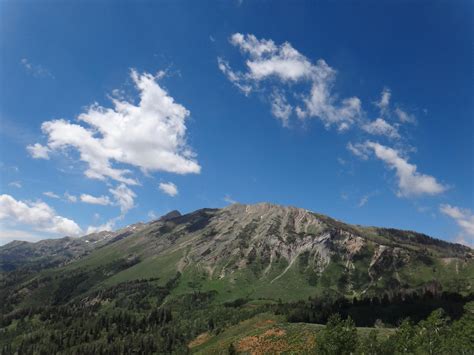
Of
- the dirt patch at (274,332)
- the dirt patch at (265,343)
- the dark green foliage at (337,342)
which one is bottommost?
the dirt patch at (265,343)

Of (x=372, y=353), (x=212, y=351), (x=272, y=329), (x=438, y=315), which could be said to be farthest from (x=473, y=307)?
(x=212, y=351)

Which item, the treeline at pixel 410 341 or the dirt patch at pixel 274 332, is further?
the dirt patch at pixel 274 332

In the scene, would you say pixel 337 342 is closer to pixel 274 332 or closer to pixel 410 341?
pixel 410 341

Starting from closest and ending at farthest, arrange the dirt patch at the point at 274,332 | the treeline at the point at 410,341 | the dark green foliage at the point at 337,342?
the treeline at the point at 410,341, the dark green foliage at the point at 337,342, the dirt patch at the point at 274,332

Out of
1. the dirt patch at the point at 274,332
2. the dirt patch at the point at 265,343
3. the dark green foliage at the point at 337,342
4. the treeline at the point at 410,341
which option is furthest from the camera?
the dirt patch at the point at 274,332

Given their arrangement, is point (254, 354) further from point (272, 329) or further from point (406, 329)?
point (406, 329)

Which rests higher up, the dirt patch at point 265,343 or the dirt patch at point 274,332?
the dirt patch at point 274,332

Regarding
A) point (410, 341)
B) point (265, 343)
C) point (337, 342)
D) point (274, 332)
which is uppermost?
point (410, 341)

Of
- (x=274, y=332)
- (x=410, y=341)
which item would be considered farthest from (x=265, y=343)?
(x=410, y=341)

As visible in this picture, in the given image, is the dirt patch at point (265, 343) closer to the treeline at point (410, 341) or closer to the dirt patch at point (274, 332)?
the dirt patch at point (274, 332)

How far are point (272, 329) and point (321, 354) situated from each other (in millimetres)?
84137

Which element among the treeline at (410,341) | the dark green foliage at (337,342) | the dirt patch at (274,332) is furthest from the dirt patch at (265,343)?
the dark green foliage at (337,342)

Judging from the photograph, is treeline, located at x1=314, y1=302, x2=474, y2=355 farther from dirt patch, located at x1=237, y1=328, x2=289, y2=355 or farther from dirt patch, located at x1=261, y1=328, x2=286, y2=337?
dirt patch, located at x1=261, y1=328, x2=286, y2=337

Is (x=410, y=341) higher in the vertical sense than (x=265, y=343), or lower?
higher
